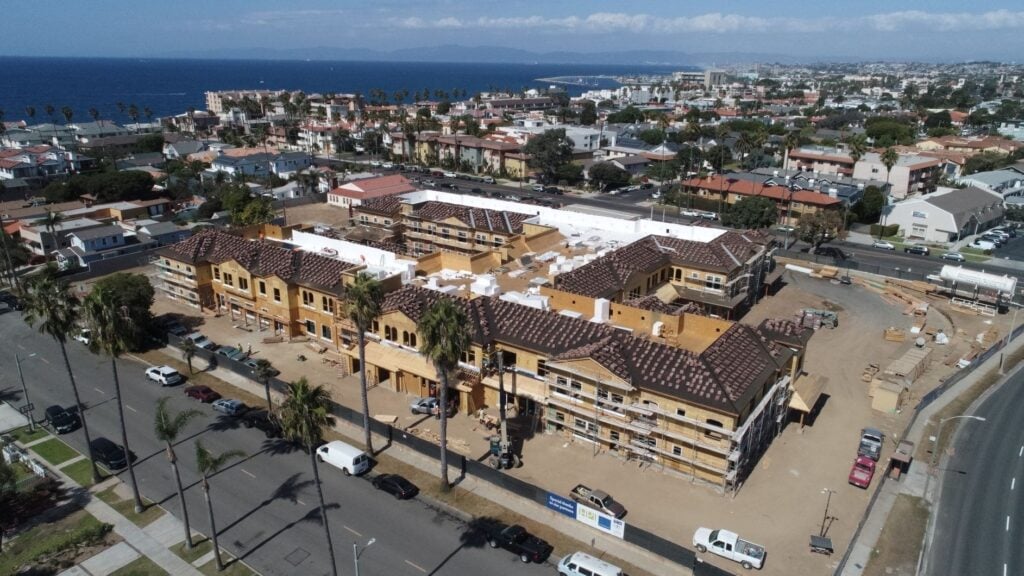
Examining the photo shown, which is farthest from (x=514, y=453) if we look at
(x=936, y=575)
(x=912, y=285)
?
(x=912, y=285)

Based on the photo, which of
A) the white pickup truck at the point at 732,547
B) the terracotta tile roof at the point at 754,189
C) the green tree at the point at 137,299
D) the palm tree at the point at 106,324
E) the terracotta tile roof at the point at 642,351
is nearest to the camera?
the white pickup truck at the point at 732,547

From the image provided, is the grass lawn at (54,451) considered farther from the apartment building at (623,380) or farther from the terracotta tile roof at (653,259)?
the terracotta tile roof at (653,259)

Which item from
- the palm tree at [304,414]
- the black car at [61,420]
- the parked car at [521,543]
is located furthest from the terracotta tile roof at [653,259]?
the black car at [61,420]

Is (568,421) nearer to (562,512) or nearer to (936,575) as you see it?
(562,512)

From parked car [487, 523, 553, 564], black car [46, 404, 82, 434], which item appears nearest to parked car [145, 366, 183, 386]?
black car [46, 404, 82, 434]

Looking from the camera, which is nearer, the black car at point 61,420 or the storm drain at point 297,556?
the storm drain at point 297,556

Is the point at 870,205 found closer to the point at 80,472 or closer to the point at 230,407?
the point at 230,407
